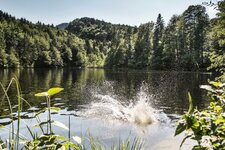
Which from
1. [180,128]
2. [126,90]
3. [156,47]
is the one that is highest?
[156,47]

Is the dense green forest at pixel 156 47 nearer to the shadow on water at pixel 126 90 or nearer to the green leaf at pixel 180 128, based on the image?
the shadow on water at pixel 126 90

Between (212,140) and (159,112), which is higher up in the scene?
(212,140)

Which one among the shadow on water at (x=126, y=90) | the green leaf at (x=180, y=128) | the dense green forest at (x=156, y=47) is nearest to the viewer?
the green leaf at (x=180, y=128)

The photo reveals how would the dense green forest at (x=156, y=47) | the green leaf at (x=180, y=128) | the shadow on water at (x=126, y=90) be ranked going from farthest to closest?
the dense green forest at (x=156, y=47), the shadow on water at (x=126, y=90), the green leaf at (x=180, y=128)

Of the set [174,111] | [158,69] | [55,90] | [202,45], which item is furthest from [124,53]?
[55,90]

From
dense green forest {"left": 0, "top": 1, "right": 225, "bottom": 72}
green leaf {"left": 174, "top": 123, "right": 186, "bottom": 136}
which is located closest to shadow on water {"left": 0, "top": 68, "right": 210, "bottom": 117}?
green leaf {"left": 174, "top": 123, "right": 186, "bottom": 136}

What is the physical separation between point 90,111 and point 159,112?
4.95 meters

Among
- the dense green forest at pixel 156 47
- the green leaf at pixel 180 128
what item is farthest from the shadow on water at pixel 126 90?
the dense green forest at pixel 156 47

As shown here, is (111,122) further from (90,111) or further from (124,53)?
(124,53)

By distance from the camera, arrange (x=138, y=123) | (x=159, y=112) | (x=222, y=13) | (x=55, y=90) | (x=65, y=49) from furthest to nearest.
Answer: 1. (x=65, y=49)
2. (x=159, y=112)
3. (x=138, y=123)
4. (x=222, y=13)
5. (x=55, y=90)

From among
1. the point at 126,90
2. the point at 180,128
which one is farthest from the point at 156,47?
the point at 180,128

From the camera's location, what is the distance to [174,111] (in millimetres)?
20391

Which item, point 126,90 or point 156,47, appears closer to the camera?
point 126,90

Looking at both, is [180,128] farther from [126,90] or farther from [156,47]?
[156,47]
